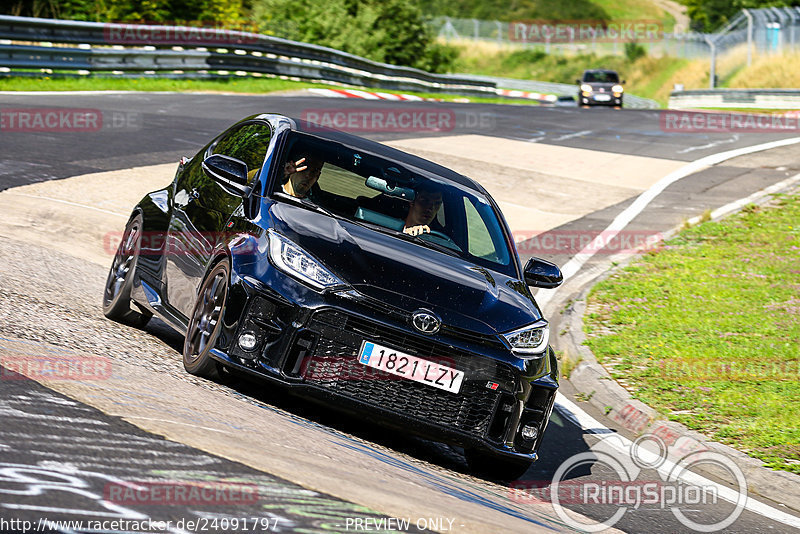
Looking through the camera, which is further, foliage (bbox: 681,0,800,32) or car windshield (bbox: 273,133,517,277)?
foliage (bbox: 681,0,800,32)

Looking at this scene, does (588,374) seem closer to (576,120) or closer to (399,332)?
(399,332)

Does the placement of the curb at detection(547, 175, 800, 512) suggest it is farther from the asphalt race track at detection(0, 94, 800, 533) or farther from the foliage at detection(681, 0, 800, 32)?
the foliage at detection(681, 0, 800, 32)

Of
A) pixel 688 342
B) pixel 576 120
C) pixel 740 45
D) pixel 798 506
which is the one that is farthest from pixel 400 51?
pixel 798 506

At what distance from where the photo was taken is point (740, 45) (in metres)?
49.1

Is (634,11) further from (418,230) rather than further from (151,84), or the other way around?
(418,230)

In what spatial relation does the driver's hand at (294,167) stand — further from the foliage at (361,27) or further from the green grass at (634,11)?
the green grass at (634,11)

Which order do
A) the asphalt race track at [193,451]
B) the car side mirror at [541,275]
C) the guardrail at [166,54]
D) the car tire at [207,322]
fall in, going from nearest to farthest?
the asphalt race track at [193,451]
the car tire at [207,322]
the car side mirror at [541,275]
the guardrail at [166,54]

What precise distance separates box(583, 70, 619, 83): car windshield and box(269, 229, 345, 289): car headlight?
40613 mm

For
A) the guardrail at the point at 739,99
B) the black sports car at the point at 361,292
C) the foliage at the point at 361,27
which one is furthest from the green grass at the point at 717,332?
the foliage at the point at 361,27

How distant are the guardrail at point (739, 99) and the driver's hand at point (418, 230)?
30696mm

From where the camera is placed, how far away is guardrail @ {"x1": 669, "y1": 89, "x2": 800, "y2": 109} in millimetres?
35062

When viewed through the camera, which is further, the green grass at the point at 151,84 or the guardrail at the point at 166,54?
the guardrail at the point at 166,54

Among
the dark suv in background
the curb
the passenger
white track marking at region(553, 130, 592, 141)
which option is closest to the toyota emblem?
the passenger

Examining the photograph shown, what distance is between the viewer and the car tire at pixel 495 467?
6094mm
